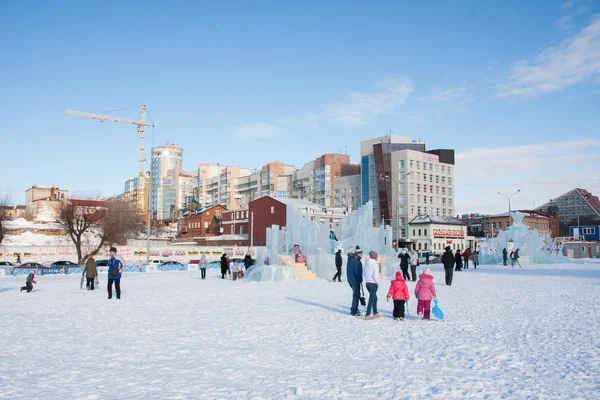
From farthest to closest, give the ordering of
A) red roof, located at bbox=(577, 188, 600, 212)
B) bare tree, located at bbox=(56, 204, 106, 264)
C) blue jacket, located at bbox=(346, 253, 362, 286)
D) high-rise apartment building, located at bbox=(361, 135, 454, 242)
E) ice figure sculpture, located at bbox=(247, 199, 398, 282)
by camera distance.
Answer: red roof, located at bbox=(577, 188, 600, 212), high-rise apartment building, located at bbox=(361, 135, 454, 242), bare tree, located at bbox=(56, 204, 106, 264), ice figure sculpture, located at bbox=(247, 199, 398, 282), blue jacket, located at bbox=(346, 253, 362, 286)

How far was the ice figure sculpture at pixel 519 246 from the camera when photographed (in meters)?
45.3

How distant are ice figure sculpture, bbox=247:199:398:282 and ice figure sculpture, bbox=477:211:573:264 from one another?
59.5 ft

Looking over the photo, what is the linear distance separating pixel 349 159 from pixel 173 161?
338 feet

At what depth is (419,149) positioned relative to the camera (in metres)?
98.7

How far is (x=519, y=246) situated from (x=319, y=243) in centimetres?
2390

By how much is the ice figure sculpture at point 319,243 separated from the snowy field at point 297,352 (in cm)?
1267

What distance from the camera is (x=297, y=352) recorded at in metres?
8.41

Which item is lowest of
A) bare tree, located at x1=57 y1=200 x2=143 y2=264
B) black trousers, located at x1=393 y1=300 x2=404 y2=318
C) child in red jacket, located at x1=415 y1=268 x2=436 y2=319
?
black trousers, located at x1=393 y1=300 x2=404 y2=318

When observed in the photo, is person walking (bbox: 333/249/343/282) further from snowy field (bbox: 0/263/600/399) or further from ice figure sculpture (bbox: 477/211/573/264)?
Result: ice figure sculpture (bbox: 477/211/573/264)

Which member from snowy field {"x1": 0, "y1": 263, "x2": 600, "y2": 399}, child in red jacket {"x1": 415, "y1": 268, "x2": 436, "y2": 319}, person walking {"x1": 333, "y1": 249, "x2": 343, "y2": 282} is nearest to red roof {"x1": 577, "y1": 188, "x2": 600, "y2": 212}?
person walking {"x1": 333, "y1": 249, "x2": 343, "y2": 282}

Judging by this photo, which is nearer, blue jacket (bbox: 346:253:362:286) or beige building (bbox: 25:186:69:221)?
blue jacket (bbox: 346:253:362:286)

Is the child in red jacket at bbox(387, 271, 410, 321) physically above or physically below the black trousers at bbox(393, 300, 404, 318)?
above

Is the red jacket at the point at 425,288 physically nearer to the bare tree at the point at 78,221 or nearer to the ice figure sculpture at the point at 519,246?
the ice figure sculpture at the point at 519,246

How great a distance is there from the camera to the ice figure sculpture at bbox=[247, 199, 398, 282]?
91.0 ft
